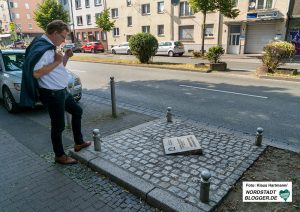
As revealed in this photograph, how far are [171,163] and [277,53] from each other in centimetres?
1091

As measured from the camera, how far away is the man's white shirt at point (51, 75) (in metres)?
3.40

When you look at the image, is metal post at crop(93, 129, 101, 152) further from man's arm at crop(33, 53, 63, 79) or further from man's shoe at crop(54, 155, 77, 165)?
man's arm at crop(33, 53, 63, 79)

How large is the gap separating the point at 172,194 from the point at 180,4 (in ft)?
102

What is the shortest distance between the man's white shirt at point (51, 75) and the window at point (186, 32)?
2902 centimetres

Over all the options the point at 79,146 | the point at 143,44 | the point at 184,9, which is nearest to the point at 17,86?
the point at 79,146

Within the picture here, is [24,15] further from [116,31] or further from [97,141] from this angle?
[97,141]

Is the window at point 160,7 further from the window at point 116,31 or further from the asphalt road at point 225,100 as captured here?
the asphalt road at point 225,100

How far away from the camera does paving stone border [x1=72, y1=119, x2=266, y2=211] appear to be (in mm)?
3059

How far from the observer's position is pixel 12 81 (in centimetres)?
646

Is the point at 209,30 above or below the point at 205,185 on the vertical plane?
above

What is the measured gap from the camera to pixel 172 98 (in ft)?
27.0

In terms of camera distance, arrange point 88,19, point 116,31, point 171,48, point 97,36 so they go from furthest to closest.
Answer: point 88,19 < point 97,36 < point 116,31 < point 171,48

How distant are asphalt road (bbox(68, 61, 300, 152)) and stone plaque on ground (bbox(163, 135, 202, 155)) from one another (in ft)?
5.08

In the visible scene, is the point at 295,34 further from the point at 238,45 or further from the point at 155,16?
the point at 155,16
